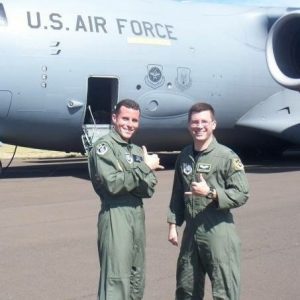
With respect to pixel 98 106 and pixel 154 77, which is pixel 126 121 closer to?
pixel 154 77

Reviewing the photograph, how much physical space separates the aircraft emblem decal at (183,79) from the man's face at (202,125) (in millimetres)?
11287

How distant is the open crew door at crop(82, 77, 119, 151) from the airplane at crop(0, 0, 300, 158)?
0.09ft

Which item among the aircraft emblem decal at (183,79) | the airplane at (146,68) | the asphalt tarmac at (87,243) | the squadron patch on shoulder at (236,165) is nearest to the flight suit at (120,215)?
the squadron patch on shoulder at (236,165)

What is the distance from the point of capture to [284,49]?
15.0m

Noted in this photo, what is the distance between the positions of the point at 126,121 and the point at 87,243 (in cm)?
359

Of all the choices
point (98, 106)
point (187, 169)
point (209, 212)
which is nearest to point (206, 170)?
point (187, 169)

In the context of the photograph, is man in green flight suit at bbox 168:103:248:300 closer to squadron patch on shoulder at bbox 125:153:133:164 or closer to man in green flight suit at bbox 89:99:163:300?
man in green flight suit at bbox 89:99:163:300

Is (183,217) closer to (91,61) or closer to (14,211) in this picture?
(14,211)

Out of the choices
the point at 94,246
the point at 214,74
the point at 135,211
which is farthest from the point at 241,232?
the point at 214,74

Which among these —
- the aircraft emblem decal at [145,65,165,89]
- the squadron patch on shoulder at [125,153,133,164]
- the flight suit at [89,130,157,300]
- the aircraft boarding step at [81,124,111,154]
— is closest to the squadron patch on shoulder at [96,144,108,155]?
the flight suit at [89,130,157,300]

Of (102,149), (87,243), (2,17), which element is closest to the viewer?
(102,149)

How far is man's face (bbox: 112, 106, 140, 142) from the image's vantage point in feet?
14.4

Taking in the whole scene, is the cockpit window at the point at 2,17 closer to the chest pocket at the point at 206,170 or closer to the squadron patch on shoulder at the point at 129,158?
the squadron patch on shoulder at the point at 129,158

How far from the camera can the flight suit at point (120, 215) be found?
423 cm
